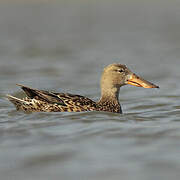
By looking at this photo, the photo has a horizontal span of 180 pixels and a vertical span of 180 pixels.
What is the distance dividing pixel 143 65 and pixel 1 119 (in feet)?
26.9

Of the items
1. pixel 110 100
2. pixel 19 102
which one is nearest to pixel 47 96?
pixel 19 102

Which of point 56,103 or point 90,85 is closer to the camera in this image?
point 56,103

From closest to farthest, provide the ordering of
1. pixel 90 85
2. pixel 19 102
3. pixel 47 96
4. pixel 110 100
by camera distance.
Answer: pixel 47 96 → pixel 19 102 → pixel 110 100 → pixel 90 85

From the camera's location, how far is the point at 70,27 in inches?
1021

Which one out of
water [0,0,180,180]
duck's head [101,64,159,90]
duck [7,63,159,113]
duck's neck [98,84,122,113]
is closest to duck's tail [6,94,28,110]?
duck [7,63,159,113]

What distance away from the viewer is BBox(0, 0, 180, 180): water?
23.9 ft

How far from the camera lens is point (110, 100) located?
10.7 m

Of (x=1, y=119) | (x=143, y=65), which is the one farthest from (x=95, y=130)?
(x=143, y=65)

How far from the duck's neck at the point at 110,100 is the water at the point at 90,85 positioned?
305 millimetres

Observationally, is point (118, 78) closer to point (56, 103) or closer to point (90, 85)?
point (56, 103)

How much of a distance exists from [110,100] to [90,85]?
4.18 metres

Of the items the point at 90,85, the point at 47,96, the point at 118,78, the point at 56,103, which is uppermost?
the point at 90,85

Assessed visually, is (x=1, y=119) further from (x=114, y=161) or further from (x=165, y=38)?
(x=165, y=38)

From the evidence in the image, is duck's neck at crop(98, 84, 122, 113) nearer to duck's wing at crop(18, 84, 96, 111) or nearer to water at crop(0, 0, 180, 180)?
water at crop(0, 0, 180, 180)
